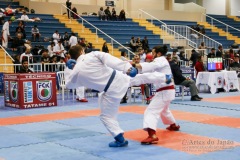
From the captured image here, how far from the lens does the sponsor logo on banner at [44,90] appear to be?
11.0 metres

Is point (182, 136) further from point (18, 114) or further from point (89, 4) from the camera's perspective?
point (89, 4)

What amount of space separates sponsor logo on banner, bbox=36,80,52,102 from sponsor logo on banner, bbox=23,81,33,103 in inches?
8.8

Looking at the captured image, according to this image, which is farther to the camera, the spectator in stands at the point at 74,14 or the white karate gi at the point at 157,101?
the spectator in stands at the point at 74,14

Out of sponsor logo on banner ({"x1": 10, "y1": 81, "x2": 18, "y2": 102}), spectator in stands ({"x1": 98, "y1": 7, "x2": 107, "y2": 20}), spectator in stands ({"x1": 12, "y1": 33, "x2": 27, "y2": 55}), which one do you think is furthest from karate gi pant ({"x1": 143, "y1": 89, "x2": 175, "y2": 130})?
spectator in stands ({"x1": 98, "y1": 7, "x2": 107, "y2": 20})

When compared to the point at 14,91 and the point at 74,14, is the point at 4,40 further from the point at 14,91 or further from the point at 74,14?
the point at 14,91

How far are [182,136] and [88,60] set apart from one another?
2192 millimetres

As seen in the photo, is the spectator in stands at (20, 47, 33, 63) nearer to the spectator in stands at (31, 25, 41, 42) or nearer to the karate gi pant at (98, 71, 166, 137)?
the spectator in stands at (31, 25, 41, 42)

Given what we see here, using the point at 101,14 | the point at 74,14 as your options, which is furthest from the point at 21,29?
the point at 101,14

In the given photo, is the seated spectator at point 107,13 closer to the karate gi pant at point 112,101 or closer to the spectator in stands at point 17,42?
the spectator in stands at point 17,42

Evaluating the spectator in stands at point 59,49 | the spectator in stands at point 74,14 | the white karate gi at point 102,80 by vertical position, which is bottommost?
the white karate gi at point 102,80

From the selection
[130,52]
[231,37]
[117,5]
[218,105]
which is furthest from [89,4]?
[218,105]

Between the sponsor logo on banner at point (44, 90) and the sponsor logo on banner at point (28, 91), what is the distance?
0.74 feet

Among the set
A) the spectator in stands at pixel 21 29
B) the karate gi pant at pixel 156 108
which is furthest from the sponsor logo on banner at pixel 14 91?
the spectator in stands at pixel 21 29

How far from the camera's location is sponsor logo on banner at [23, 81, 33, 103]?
10734 millimetres
